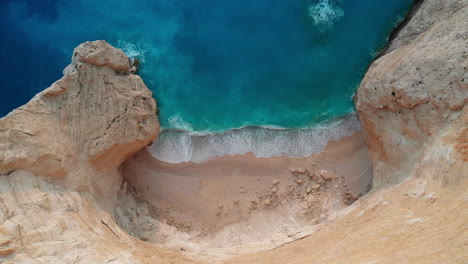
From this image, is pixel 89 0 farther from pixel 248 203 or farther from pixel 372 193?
pixel 372 193

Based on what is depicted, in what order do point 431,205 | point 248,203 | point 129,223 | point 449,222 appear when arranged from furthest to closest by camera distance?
point 248,203
point 129,223
point 431,205
point 449,222

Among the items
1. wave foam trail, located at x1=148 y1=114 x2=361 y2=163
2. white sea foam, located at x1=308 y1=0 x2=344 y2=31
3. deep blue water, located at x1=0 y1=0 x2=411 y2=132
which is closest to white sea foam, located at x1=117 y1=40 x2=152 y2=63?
deep blue water, located at x1=0 y1=0 x2=411 y2=132

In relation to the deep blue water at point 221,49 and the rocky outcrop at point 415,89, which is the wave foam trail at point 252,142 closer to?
the deep blue water at point 221,49

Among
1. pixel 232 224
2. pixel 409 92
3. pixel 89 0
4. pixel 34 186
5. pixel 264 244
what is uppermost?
pixel 89 0

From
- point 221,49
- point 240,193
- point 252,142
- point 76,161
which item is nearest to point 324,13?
point 221,49

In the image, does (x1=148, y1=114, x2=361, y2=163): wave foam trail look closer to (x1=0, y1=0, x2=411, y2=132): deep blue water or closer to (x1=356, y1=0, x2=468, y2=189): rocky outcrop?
(x1=0, y1=0, x2=411, y2=132): deep blue water

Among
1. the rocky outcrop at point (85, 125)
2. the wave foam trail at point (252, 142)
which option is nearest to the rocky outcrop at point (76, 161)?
the rocky outcrop at point (85, 125)

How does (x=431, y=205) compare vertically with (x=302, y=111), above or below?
below

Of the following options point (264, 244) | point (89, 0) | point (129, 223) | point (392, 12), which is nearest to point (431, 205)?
point (264, 244)
